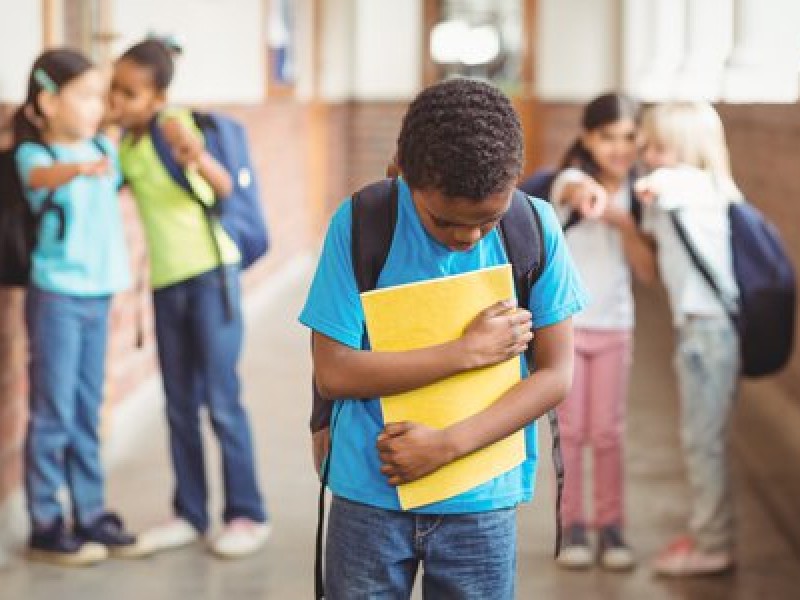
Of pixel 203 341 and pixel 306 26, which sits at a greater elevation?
pixel 306 26

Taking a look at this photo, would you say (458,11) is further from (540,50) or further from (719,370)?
(719,370)

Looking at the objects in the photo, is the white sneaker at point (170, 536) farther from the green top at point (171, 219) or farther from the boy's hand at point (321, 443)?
the boy's hand at point (321, 443)

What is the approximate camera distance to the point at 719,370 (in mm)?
3848

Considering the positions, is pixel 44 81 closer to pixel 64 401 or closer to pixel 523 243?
pixel 64 401

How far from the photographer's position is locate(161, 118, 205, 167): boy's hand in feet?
12.6

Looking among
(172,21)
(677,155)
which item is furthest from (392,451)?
(172,21)

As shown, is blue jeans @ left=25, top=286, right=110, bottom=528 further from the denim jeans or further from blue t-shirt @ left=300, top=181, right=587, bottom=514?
blue t-shirt @ left=300, top=181, right=587, bottom=514

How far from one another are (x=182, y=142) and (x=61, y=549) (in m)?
1.12

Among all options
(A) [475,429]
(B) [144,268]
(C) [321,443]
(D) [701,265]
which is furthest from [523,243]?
(B) [144,268]

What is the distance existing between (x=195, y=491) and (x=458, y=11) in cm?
903

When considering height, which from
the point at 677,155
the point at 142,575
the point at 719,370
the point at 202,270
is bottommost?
the point at 142,575

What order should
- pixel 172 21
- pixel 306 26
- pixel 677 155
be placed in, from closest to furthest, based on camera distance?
pixel 677 155
pixel 172 21
pixel 306 26

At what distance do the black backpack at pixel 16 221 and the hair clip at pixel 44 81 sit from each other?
0.14m

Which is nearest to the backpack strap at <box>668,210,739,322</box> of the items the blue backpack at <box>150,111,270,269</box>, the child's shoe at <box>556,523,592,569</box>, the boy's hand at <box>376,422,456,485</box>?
the child's shoe at <box>556,523,592,569</box>
